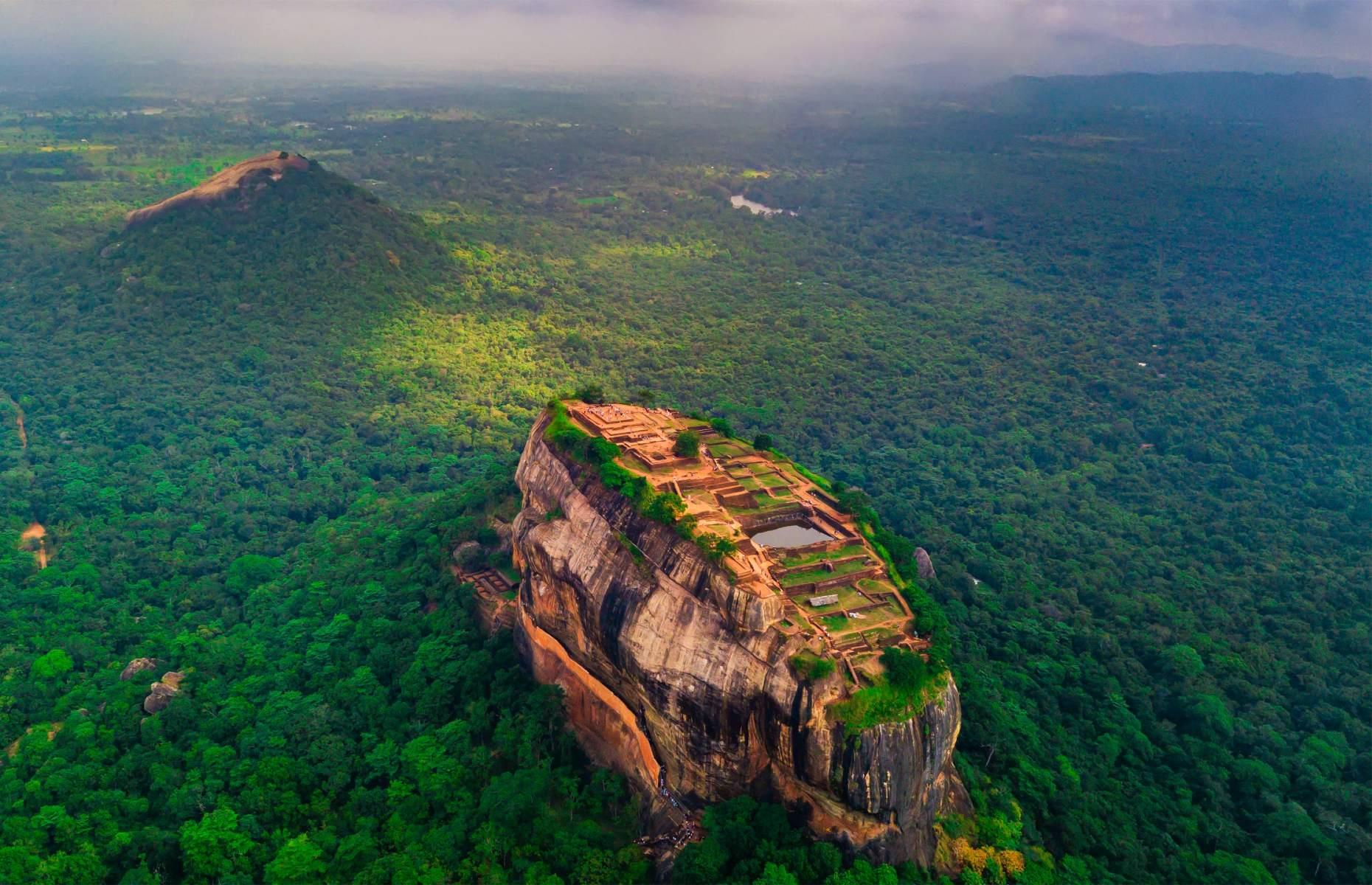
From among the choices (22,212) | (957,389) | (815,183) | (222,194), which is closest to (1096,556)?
(957,389)

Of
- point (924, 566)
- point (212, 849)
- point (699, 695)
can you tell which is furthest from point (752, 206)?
point (212, 849)

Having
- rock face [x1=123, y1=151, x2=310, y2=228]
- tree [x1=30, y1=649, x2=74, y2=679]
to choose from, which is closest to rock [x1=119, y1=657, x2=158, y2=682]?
tree [x1=30, y1=649, x2=74, y2=679]

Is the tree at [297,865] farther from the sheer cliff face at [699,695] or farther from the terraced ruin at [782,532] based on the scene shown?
the terraced ruin at [782,532]

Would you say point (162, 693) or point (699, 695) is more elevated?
point (699, 695)

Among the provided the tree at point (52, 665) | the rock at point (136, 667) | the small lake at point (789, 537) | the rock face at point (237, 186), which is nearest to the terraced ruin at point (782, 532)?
the small lake at point (789, 537)

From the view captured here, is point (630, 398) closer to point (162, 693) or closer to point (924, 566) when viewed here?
point (924, 566)

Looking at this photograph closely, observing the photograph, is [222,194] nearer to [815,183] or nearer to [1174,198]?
[815,183]

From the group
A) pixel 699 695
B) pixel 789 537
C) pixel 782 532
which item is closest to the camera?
pixel 699 695

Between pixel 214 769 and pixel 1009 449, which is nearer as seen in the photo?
pixel 214 769
